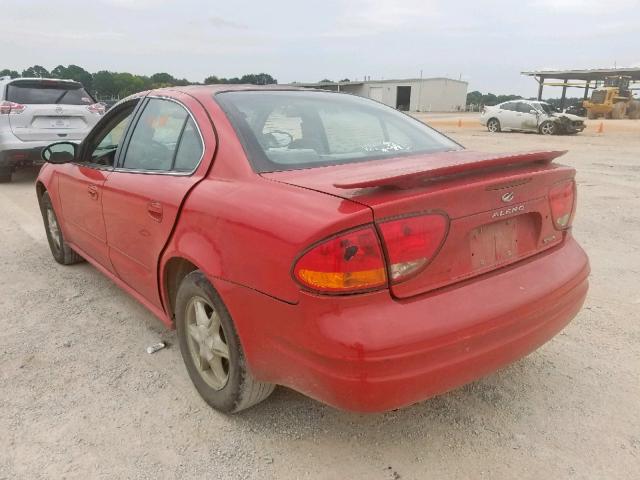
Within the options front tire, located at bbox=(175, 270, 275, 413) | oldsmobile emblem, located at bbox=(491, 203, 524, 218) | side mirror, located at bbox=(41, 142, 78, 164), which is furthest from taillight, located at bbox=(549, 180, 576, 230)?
side mirror, located at bbox=(41, 142, 78, 164)

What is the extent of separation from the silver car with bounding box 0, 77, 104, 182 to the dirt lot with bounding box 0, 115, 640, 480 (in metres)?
A: 6.10

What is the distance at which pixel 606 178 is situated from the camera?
939 centimetres

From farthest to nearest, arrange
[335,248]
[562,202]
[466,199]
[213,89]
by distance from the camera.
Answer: [213,89] < [562,202] < [466,199] < [335,248]

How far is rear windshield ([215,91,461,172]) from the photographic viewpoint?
2.44 meters

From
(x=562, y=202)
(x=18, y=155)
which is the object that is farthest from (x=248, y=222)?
(x=18, y=155)

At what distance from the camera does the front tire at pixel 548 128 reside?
2147 cm

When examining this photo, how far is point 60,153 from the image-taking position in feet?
12.6

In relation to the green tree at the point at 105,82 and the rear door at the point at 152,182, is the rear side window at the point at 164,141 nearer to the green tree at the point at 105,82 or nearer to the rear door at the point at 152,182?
the rear door at the point at 152,182

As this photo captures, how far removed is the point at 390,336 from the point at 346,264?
29 cm

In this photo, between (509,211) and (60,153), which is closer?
(509,211)

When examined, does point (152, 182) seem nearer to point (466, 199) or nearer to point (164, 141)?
point (164, 141)

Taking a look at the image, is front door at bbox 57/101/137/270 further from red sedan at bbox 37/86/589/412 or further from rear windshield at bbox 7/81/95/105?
rear windshield at bbox 7/81/95/105

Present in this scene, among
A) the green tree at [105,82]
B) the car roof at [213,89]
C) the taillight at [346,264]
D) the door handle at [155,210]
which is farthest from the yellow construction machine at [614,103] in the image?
the green tree at [105,82]

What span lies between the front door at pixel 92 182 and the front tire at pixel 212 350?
1.16 metres
